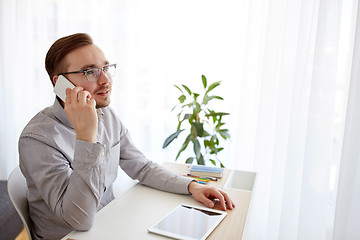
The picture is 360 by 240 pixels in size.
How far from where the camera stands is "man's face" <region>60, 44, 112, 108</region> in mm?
1306

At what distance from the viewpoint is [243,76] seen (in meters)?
2.44

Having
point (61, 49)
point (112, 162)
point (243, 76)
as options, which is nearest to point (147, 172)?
point (112, 162)

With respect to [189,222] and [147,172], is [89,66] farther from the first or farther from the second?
[189,222]

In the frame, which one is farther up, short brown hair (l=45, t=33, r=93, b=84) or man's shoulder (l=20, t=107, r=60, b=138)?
short brown hair (l=45, t=33, r=93, b=84)

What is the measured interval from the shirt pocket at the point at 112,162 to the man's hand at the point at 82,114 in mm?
327

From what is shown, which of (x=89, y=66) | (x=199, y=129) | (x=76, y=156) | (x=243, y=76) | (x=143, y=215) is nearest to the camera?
(x=76, y=156)

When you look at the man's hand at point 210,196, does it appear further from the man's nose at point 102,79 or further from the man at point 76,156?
the man's nose at point 102,79

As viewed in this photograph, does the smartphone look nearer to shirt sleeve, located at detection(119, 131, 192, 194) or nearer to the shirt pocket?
the shirt pocket

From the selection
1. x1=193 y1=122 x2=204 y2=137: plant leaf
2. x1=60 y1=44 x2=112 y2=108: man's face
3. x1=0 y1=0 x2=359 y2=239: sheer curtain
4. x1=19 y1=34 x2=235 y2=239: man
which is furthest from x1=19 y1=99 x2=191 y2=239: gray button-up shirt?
x1=0 y1=0 x2=359 y2=239: sheer curtain

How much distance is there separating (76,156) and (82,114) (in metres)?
0.15

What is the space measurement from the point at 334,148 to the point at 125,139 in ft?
4.28

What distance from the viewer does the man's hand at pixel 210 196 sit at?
1299 millimetres

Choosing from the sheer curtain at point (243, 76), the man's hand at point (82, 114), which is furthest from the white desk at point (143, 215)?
the sheer curtain at point (243, 76)

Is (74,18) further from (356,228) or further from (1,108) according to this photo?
(356,228)
